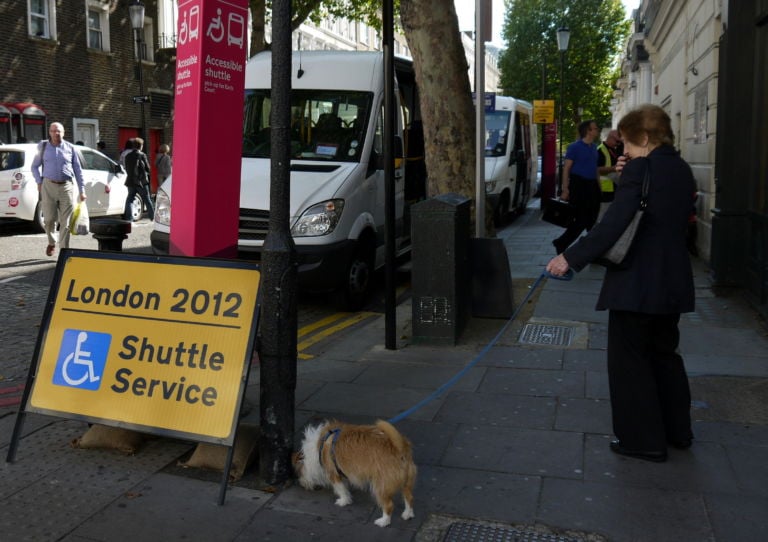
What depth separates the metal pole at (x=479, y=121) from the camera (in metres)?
7.95

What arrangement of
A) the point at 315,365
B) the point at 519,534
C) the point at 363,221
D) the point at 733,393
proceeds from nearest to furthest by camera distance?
the point at 519,534
the point at 733,393
the point at 315,365
the point at 363,221

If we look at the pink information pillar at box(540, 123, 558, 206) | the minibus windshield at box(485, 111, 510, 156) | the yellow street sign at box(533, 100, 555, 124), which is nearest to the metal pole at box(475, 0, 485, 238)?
the minibus windshield at box(485, 111, 510, 156)

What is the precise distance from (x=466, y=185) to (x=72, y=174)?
5945mm

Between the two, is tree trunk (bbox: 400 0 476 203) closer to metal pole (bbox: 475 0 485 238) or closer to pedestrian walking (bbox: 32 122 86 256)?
metal pole (bbox: 475 0 485 238)

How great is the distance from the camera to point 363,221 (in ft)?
27.6

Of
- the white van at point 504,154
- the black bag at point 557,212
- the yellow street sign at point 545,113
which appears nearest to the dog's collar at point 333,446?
the black bag at point 557,212

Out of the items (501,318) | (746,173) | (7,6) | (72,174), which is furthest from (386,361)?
(7,6)

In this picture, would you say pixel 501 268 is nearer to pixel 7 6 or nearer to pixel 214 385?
pixel 214 385

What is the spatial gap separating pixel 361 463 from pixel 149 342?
1.34 m

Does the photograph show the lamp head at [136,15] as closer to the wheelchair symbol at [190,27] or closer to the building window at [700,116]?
the building window at [700,116]

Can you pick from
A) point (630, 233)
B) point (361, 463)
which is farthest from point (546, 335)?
point (361, 463)

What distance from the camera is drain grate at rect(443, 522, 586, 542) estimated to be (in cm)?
343

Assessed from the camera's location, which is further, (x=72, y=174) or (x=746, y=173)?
(x=72, y=174)

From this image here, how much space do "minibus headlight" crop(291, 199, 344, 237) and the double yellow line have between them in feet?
2.88
